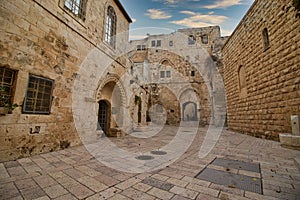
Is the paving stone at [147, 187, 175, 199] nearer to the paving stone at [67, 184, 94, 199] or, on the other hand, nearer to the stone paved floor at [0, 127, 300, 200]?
the stone paved floor at [0, 127, 300, 200]

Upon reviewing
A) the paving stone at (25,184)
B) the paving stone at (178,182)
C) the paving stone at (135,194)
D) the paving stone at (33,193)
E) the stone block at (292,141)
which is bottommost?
the paving stone at (25,184)

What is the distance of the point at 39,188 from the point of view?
209 centimetres

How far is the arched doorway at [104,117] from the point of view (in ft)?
26.2

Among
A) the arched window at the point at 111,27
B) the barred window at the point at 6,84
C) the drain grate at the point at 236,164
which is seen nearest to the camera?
the drain grate at the point at 236,164

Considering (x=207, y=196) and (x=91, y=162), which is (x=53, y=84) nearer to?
(x=91, y=162)

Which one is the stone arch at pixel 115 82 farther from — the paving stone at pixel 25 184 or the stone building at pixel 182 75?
the stone building at pixel 182 75

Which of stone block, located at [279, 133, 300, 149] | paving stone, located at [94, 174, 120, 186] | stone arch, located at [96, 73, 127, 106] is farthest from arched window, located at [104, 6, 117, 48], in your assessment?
stone block, located at [279, 133, 300, 149]

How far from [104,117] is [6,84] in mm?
5067

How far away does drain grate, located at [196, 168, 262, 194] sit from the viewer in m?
2.17

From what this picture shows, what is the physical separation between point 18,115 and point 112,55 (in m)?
5.04

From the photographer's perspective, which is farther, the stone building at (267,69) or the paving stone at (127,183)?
the stone building at (267,69)

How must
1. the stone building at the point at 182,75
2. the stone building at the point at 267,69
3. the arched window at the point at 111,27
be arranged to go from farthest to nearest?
the stone building at the point at 182,75 → the arched window at the point at 111,27 → the stone building at the point at 267,69

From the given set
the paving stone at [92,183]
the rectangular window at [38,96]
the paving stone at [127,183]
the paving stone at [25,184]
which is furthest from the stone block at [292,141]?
the rectangular window at [38,96]

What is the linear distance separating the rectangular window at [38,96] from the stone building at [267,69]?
655 cm
